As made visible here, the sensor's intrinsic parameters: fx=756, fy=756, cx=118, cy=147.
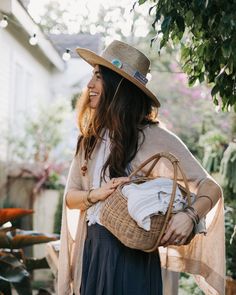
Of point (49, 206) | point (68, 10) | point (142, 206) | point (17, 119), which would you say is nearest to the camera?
point (142, 206)

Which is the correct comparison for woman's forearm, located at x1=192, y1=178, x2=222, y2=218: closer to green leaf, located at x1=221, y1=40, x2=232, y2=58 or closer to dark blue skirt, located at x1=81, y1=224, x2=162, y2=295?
dark blue skirt, located at x1=81, y1=224, x2=162, y2=295

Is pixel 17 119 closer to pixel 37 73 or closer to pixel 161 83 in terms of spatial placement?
pixel 37 73

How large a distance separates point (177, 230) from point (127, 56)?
1004 millimetres

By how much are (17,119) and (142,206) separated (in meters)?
8.93

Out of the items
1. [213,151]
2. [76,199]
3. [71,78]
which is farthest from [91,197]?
[71,78]

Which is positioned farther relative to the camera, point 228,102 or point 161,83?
point 161,83

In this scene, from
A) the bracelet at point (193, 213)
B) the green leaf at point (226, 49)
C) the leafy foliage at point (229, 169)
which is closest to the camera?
the bracelet at point (193, 213)

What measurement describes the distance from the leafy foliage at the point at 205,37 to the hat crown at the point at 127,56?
0.55 ft

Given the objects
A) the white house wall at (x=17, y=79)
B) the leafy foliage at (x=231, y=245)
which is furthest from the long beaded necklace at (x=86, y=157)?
the white house wall at (x=17, y=79)

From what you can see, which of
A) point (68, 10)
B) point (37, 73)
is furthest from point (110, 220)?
point (68, 10)

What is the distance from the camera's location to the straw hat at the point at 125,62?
3.62 metres

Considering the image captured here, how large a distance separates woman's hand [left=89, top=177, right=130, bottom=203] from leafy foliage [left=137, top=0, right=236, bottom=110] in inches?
30.1

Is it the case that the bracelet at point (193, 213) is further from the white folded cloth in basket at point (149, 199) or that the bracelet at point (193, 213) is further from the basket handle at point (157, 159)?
the basket handle at point (157, 159)

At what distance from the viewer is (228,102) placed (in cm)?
401
